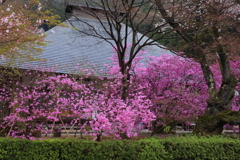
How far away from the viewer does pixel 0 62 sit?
10.1 m

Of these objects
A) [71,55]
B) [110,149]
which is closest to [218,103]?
[110,149]

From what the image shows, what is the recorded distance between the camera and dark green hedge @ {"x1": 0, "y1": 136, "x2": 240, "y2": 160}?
5.55 m

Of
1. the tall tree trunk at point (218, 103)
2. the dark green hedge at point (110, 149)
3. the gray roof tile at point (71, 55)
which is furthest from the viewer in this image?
the gray roof tile at point (71, 55)

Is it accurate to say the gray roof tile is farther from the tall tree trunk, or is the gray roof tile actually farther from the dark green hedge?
the dark green hedge

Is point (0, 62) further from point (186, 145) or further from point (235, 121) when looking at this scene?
point (235, 121)

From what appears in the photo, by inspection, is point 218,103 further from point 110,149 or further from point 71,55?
point 71,55

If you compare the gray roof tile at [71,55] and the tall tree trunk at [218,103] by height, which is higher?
the gray roof tile at [71,55]

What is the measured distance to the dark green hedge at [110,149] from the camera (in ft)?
18.2

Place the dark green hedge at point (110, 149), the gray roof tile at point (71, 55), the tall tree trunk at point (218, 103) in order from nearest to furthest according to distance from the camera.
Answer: the dark green hedge at point (110, 149) < the tall tree trunk at point (218, 103) < the gray roof tile at point (71, 55)

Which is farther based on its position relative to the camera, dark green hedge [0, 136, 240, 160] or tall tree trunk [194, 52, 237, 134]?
tall tree trunk [194, 52, 237, 134]

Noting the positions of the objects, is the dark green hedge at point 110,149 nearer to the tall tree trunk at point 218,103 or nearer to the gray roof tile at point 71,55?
the tall tree trunk at point 218,103

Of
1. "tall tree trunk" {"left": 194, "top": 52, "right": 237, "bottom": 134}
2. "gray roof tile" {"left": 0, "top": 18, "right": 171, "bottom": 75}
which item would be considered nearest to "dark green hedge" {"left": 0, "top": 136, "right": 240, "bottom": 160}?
"tall tree trunk" {"left": 194, "top": 52, "right": 237, "bottom": 134}

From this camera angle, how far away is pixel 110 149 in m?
5.80

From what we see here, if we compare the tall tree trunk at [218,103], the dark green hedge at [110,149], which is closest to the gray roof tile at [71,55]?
the tall tree trunk at [218,103]
